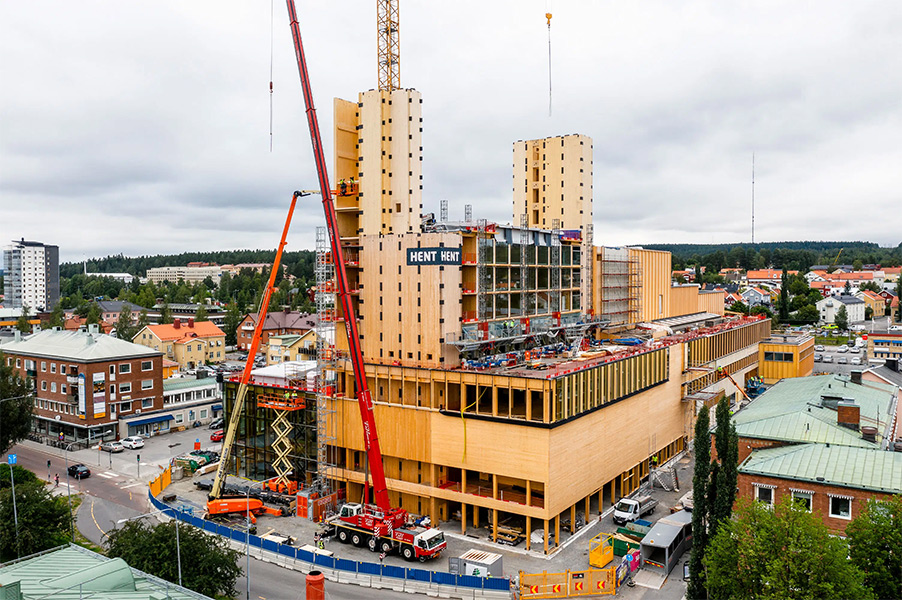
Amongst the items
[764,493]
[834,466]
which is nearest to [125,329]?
[764,493]

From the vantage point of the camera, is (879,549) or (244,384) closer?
(879,549)

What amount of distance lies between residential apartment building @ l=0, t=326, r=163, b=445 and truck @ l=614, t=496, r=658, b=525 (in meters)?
60.0

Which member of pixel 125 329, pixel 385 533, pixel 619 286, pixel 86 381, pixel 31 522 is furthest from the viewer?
pixel 125 329

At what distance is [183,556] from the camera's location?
1356 inches

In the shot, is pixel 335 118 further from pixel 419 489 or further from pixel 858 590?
pixel 858 590

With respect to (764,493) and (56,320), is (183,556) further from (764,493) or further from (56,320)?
(56,320)

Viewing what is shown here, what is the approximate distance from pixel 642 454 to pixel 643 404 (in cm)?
480

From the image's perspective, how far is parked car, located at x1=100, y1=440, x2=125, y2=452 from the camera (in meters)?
73.0

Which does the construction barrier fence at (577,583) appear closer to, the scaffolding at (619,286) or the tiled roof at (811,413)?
the tiled roof at (811,413)

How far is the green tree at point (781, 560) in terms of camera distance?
82.9 ft

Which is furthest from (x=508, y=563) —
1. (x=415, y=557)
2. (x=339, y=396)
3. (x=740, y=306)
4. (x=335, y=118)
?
(x=740, y=306)

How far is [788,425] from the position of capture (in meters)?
44.5

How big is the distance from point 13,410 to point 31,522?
27799 millimetres

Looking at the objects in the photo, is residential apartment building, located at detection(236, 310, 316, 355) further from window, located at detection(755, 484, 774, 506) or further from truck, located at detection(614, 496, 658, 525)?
window, located at detection(755, 484, 774, 506)
